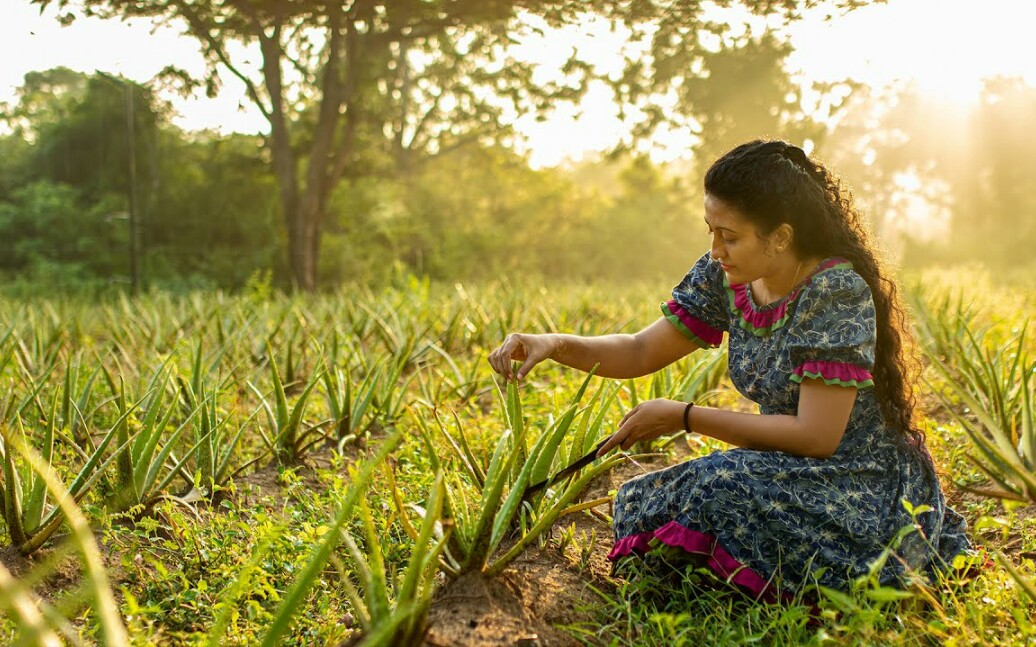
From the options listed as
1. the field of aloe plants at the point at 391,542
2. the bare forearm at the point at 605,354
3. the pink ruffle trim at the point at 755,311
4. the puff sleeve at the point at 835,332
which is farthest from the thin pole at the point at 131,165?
the puff sleeve at the point at 835,332

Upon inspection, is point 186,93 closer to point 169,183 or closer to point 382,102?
point 382,102

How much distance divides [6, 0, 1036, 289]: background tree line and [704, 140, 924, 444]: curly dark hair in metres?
2.93

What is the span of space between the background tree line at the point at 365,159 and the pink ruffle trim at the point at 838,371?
318 cm

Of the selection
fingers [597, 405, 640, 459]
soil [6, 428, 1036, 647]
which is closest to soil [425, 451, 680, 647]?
soil [6, 428, 1036, 647]

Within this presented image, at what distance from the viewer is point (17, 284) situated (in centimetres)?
1168

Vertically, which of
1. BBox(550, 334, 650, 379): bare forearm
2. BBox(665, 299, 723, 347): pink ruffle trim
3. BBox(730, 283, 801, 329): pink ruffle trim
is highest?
BBox(730, 283, 801, 329): pink ruffle trim

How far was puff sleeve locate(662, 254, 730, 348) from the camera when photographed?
90.5 inches

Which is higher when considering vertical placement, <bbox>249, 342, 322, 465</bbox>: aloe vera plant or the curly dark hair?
the curly dark hair

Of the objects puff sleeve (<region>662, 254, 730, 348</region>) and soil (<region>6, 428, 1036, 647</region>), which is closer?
soil (<region>6, 428, 1036, 647</region>)

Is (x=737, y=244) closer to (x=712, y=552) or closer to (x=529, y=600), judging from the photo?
(x=712, y=552)

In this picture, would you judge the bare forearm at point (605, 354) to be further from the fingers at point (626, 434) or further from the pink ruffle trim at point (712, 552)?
the pink ruffle trim at point (712, 552)

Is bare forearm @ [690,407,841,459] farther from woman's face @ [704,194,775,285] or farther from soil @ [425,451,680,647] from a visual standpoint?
soil @ [425,451,680,647]

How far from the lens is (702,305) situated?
2.32 m

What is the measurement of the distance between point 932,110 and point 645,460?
27.6 m
